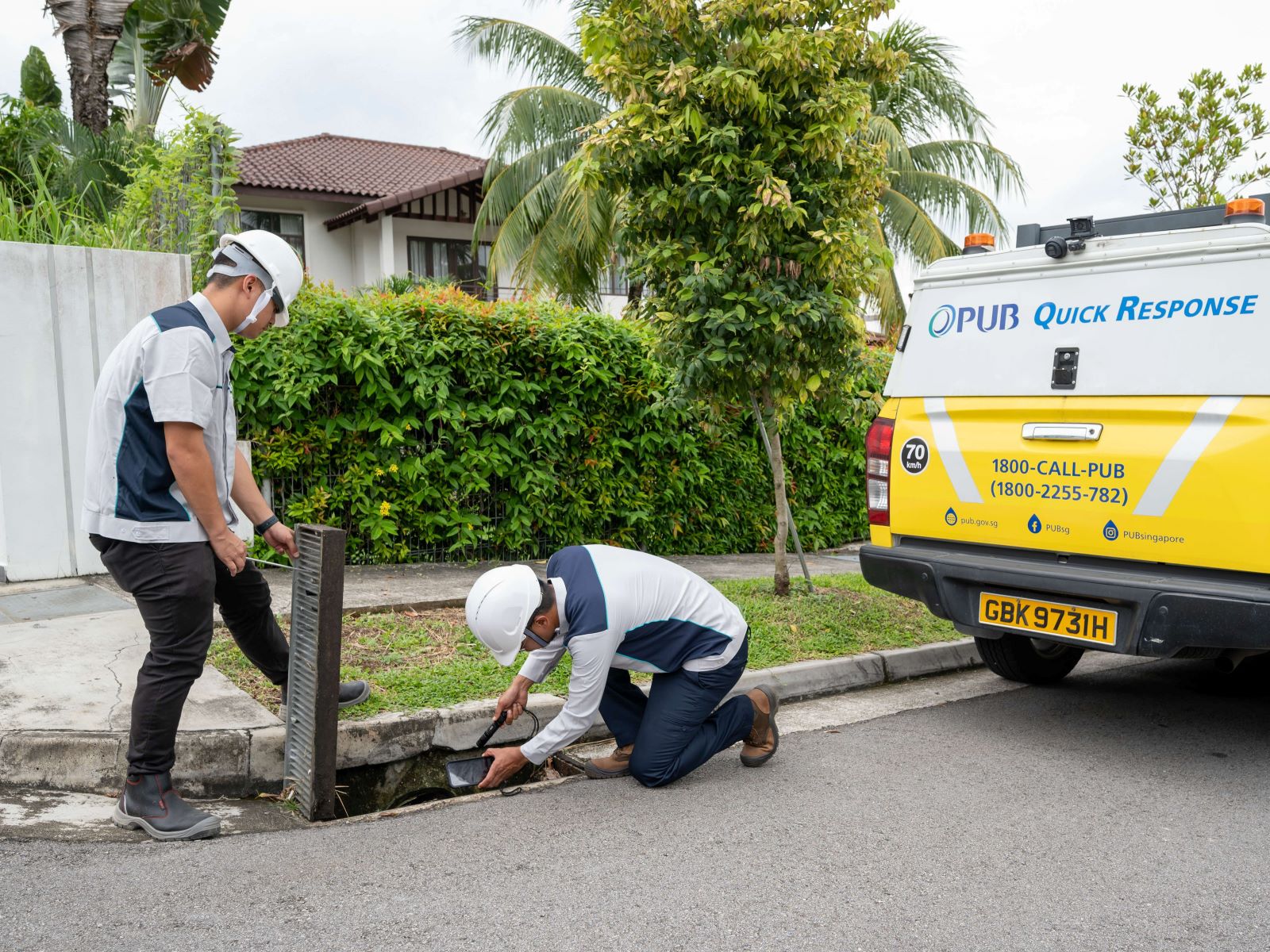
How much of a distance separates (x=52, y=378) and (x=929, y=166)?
16477mm

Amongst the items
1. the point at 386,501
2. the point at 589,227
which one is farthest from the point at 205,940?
the point at 589,227

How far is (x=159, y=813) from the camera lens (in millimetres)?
3447

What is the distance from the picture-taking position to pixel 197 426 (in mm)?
3396

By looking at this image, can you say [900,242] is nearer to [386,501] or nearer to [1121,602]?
[386,501]

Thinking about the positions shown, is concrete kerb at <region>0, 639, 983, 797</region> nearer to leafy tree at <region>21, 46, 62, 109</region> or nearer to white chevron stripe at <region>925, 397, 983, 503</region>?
white chevron stripe at <region>925, 397, 983, 503</region>

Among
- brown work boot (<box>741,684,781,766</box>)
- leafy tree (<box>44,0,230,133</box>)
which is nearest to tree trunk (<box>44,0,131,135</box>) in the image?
leafy tree (<box>44,0,230,133</box>)

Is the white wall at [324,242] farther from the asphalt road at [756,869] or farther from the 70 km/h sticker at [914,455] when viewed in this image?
the asphalt road at [756,869]

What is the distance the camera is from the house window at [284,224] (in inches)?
864

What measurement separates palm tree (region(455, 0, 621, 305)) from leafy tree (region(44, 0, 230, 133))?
4316mm

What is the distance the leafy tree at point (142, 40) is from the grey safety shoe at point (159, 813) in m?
13.5

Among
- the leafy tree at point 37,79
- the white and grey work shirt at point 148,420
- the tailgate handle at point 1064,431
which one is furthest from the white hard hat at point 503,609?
the leafy tree at point 37,79

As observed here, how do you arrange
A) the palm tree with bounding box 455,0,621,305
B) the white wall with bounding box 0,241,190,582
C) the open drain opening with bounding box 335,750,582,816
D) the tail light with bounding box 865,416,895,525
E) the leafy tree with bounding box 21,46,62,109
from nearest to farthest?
the open drain opening with bounding box 335,750,582,816, the tail light with bounding box 865,416,895,525, the white wall with bounding box 0,241,190,582, the palm tree with bounding box 455,0,621,305, the leafy tree with bounding box 21,46,62,109

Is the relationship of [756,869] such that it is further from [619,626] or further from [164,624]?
[164,624]

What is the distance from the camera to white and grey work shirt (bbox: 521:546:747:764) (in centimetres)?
376
